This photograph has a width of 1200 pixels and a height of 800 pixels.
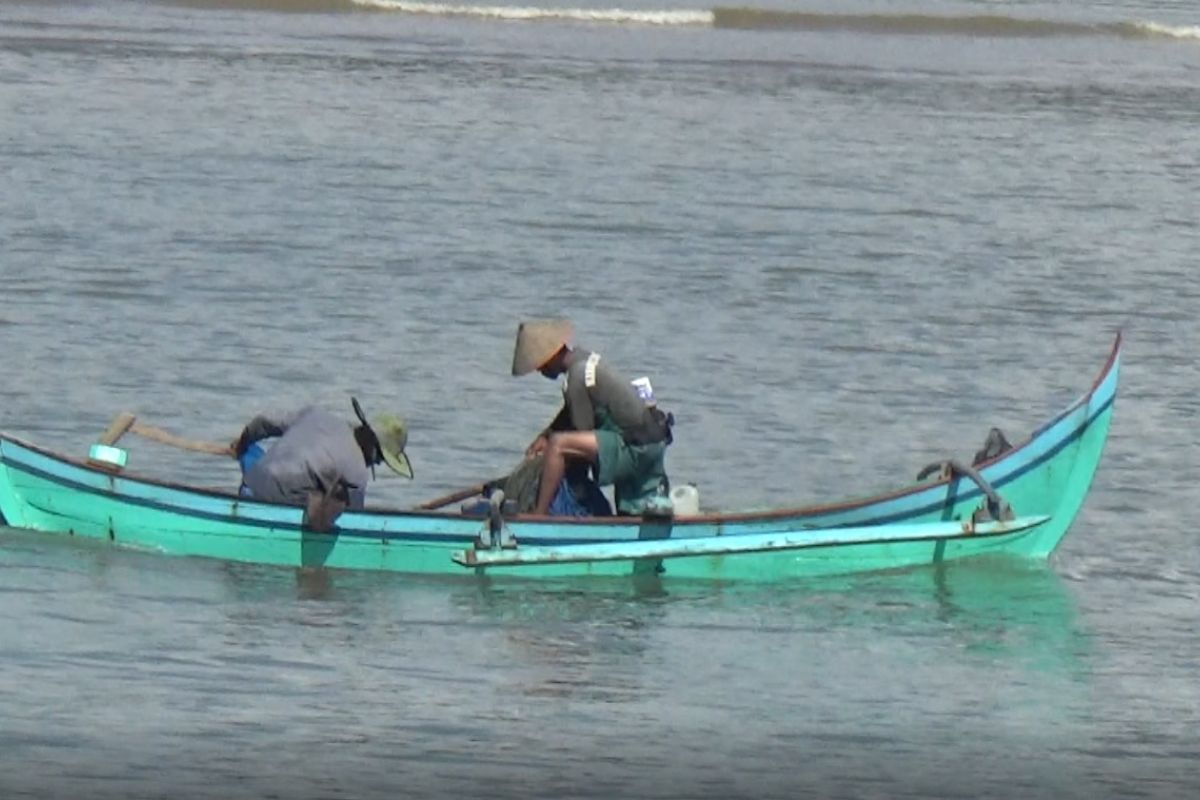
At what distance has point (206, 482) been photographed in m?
17.7

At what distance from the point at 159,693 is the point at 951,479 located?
4.47m

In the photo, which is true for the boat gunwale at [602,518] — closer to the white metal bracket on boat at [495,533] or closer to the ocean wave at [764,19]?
the white metal bracket on boat at [495,533]

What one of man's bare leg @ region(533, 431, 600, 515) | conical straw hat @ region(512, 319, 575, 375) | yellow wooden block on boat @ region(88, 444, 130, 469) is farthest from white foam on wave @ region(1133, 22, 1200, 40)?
yellow wooden block on boat @ region(88, 444, 130, 469)

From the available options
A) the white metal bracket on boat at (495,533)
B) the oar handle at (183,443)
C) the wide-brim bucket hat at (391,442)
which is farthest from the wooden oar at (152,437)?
the white metal bracket on boat at (495,533)

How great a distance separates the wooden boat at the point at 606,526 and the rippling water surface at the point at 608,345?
6.0 inches

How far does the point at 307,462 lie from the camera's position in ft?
48.0

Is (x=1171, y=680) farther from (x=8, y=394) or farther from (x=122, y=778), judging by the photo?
(x=8, y=394)

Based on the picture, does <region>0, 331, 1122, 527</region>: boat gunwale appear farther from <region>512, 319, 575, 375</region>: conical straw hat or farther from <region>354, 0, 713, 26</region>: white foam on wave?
<region>354, 0, 713, 26</region>: white foam on wave

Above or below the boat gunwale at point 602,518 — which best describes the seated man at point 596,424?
above

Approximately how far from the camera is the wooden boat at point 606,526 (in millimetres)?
14414

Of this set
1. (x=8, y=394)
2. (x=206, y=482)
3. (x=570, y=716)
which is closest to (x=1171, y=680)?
(x=570, y=716)

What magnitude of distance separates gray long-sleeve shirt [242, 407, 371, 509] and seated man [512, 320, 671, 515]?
0.95 m

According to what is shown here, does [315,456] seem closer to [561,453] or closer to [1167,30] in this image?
[561,453]

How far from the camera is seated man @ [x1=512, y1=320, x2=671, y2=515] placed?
14398 millimetres
